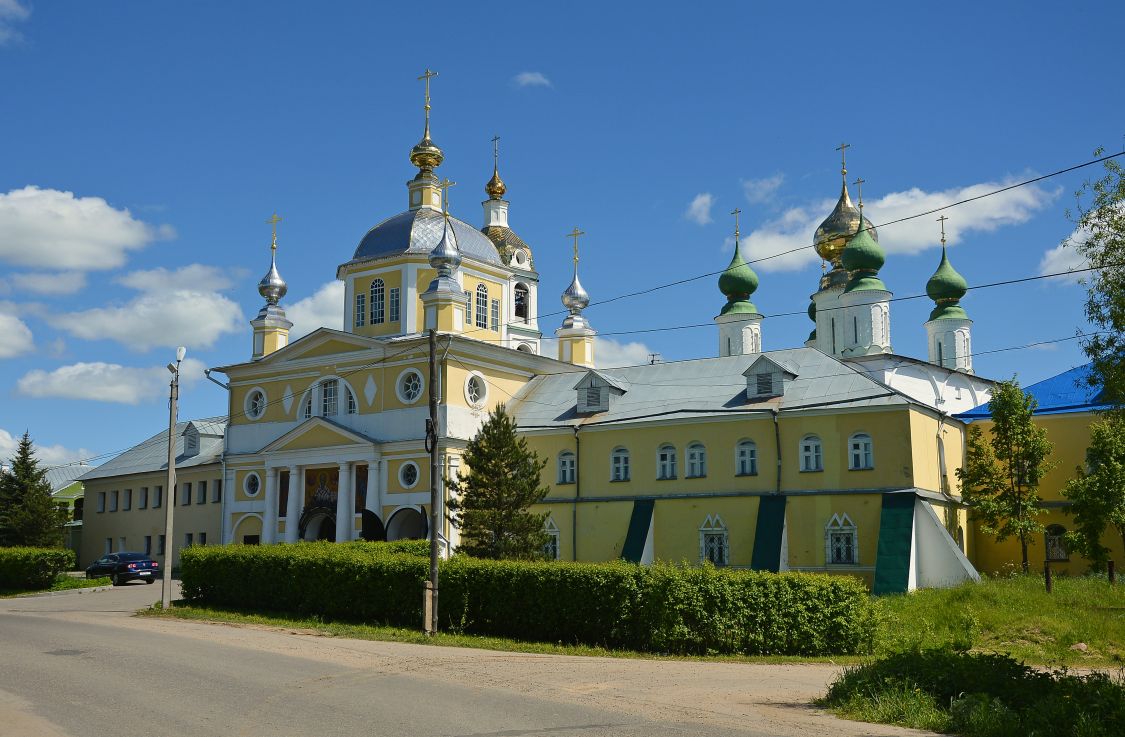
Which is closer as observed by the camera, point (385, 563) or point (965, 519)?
point (385, 563)

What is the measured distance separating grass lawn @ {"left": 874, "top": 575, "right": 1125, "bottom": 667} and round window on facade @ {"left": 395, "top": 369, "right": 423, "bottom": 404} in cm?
1858

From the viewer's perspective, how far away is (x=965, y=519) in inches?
1373

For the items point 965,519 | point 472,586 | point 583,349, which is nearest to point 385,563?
point 472,586

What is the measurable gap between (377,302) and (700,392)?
1456cm

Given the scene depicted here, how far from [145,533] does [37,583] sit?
1399 centimetres

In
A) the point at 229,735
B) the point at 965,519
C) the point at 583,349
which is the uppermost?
the point at 583,349

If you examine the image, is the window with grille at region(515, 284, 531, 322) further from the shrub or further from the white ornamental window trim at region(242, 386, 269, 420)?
the shrub

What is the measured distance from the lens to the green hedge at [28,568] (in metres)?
38.0

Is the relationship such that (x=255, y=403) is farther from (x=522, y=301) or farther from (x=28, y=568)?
(x=522, y=301)

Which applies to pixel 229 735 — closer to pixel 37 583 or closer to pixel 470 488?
pixel 470 488

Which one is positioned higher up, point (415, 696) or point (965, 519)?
point (965, 519)

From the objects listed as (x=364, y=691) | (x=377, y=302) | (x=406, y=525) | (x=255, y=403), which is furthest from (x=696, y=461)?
(x=364, y=691)

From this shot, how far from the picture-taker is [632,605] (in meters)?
20.0

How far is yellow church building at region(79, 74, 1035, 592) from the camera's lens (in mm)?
31859
